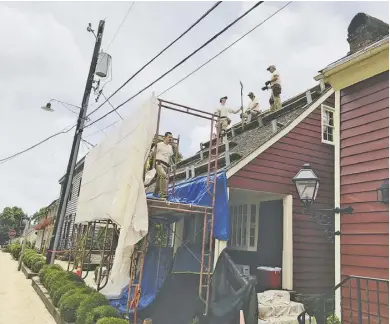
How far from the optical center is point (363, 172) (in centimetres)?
657

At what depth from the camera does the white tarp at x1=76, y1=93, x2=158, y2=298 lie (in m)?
5.56

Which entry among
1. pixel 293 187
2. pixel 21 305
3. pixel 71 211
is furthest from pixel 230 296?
pixel 71 211

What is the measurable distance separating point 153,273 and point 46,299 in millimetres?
3499

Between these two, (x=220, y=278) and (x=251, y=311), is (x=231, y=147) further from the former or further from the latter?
(x=251, y=311)

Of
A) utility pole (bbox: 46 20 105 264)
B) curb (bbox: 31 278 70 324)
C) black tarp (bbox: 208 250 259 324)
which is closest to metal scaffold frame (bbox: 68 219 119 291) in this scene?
utility pole (bbox: 46 20 105 264)

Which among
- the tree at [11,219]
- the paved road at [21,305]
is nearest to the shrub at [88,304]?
the paved road at [21,305]

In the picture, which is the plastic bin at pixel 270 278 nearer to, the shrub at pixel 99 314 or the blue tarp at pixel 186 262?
the blue tarp at pixel 186 262

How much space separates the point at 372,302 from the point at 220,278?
2.69 m

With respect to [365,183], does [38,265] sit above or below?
below

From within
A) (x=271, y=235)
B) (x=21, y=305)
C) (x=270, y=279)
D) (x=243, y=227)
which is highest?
(x=243, y=227)

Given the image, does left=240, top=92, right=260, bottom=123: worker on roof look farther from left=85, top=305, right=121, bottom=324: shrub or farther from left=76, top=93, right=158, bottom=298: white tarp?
left=85, top=305, right=121, bottom=324: shrub

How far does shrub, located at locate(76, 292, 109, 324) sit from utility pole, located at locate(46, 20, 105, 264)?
6.48 m

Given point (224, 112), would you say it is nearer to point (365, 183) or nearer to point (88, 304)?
point (365, 183)

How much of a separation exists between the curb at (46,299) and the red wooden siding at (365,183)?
5.82 metres
